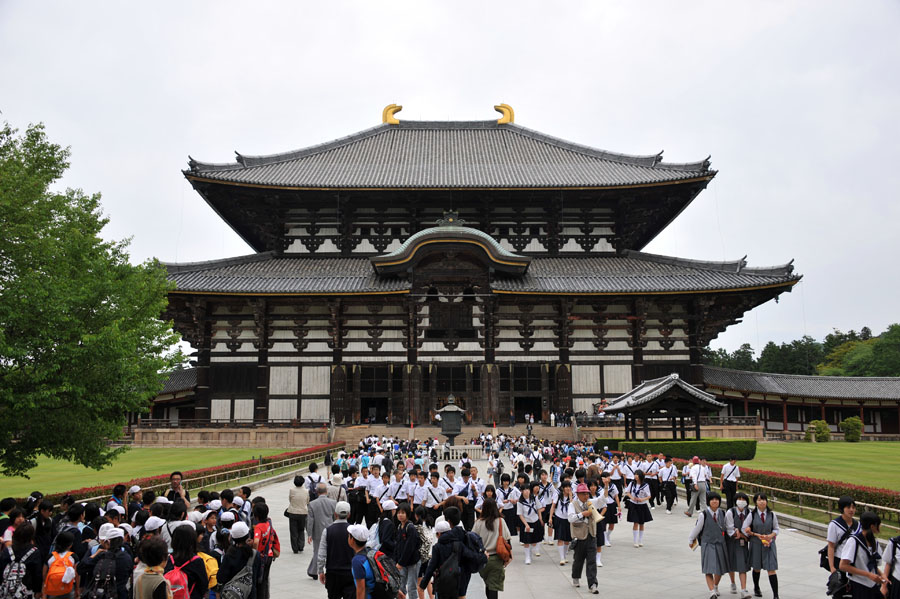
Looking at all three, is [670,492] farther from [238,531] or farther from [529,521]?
[238,531]

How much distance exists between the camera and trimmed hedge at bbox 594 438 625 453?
30.5 metres

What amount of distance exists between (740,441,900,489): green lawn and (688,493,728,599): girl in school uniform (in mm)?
11015

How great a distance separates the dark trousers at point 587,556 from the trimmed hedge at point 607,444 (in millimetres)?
19529

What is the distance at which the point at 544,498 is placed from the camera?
538 inches

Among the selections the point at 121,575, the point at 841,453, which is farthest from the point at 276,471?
the point at 841,453

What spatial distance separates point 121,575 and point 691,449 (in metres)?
25.4

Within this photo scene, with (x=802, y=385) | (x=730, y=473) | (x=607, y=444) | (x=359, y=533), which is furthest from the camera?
(x=802, y=385)

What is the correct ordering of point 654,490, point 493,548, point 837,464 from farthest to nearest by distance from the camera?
point 837,464 → point 654,490 → point 493,548

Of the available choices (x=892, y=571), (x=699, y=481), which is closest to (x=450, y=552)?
(x=892, y=571)

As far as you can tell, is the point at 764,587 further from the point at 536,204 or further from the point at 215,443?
the point at 536,204

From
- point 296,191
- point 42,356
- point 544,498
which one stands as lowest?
point 544,498

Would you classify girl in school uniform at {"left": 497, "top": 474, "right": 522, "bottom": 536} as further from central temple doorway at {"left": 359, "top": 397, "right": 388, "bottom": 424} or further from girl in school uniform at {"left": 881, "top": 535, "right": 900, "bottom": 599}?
central temple doorway at {"left": 359, "top": 397, "right": 388, "bottom": 424}

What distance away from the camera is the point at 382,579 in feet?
24.0

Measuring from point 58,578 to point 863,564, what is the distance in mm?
9194
